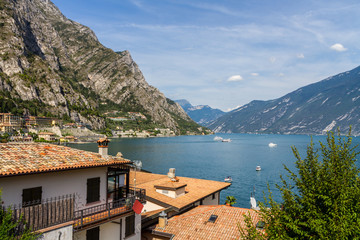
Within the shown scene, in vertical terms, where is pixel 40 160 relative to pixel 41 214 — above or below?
above

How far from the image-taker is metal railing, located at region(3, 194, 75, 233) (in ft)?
37.8

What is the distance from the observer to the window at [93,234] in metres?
16.7

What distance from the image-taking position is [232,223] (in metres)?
21.2

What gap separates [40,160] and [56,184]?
1.69 meters

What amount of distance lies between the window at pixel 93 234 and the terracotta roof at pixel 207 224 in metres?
6.09

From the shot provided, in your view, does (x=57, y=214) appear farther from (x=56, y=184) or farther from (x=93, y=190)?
(x=93, y=190)

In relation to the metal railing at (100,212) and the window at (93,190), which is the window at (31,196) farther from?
the window at (93,190)

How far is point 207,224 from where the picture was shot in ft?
70.4

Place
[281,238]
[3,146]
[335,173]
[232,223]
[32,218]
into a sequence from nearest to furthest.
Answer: [32,218] → [281,238] → [335,173] → [3,146] → [232,223]

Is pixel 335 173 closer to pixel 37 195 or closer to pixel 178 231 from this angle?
pixel 178 231

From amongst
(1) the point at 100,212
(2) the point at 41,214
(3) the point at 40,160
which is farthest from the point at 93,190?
(2) the point at 41,214

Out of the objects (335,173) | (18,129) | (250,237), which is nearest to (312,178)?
(335,173)

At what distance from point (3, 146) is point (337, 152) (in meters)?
20.3

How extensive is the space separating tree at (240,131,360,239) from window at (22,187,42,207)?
1205 centimetres
